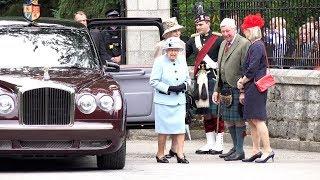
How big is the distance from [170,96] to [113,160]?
5.40ft

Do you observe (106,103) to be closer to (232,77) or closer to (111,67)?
(111,67)

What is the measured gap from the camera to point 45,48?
1578cm

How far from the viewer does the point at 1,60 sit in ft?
50.5

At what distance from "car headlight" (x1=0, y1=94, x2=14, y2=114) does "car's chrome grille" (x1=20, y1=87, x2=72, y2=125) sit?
0.13m

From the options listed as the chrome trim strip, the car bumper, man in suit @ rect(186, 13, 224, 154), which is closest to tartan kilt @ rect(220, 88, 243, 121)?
man in suit @ rect(186, 13, 224, 154)

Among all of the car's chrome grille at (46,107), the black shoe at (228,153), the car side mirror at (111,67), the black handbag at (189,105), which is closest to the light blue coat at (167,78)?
the car side mirror at (111,67)

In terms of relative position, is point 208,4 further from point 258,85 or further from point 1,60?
point 1,60

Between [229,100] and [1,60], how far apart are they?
3379 mm

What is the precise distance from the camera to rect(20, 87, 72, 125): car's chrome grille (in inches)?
563

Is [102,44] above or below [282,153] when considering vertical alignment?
above

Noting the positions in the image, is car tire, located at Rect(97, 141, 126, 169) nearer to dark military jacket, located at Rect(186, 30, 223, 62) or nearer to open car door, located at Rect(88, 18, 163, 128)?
open car door, located at Rect(88, 18, 163, 128)

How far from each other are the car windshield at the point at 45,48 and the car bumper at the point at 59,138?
1362 mm

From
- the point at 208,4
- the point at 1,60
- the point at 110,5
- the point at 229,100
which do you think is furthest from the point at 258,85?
the point at 110,5

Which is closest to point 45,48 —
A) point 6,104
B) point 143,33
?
point 6,104
